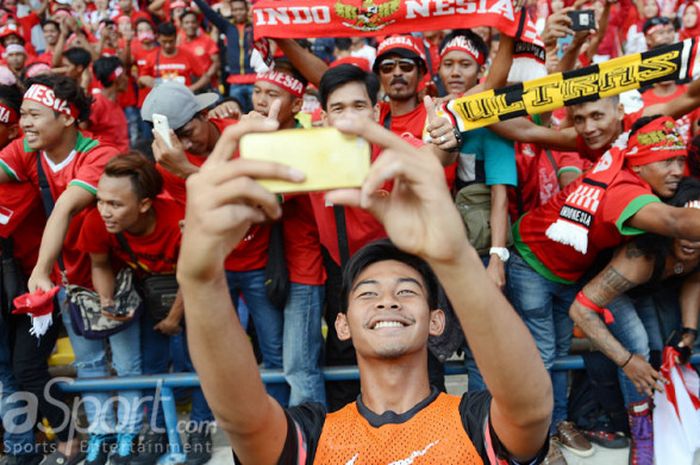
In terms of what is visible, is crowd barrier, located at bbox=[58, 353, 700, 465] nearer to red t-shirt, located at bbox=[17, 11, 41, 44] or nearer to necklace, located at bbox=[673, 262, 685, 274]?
necklace, located at bbox=[673, 262, 685, 274]

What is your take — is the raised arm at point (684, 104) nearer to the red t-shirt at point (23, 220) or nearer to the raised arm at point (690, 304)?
the raised arm at point (690, 304)

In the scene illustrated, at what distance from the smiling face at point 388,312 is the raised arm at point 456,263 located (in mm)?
521

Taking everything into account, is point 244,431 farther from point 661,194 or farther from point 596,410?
point 596,410

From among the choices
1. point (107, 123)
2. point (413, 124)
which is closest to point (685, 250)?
point (413, 124)

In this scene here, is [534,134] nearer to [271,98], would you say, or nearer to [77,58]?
[271,98]

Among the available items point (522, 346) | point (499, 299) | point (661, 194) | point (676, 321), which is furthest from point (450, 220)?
point (676, 321)

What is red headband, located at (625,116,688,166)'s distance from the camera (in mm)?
3289

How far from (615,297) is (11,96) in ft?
12.8

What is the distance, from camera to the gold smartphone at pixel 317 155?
3.85 ft

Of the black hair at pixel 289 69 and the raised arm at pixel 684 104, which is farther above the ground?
the black hair at pixel 289 69

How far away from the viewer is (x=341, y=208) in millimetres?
3182

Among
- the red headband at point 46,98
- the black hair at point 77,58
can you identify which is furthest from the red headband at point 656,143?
the black hair at point 77,58

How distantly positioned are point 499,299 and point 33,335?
3.44 m

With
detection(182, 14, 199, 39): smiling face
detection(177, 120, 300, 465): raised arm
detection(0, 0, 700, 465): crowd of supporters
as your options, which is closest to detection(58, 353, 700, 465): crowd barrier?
detection(0, 0, 700, 465): crowd of supporters
